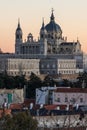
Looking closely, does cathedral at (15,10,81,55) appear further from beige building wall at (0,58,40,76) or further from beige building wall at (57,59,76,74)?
beige building wall at (0,58,40,76)

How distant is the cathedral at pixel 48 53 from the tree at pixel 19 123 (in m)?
91.1

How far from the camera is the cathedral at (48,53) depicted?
390 feet

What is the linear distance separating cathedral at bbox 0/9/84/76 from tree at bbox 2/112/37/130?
9107cm

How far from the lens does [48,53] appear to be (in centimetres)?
12775

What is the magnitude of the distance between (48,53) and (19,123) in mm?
103909

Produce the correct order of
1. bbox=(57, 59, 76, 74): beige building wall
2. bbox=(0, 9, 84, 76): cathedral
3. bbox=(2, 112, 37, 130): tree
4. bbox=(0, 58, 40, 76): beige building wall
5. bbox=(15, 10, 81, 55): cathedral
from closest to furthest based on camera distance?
bbox=(2, 112, 37, 130): tree < bbox=(0, 58, 40, 76): beige building wall < bbox=(0, 9, 84, 76): cathedral < bbox=(57, 59, 76, 74): beige building wall < bbox=(15, 10, 81, 55): cathedral

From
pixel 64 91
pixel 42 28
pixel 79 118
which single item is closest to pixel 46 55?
pixel 42 28

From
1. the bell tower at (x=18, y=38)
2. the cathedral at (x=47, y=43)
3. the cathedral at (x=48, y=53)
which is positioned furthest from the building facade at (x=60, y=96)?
the bell tower at (x=18, y=38)

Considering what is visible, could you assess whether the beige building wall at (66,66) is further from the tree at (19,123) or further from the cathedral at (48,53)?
the tree at (19,123)

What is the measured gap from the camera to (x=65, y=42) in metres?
131

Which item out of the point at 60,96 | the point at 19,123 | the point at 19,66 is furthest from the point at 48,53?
the point at 19,123

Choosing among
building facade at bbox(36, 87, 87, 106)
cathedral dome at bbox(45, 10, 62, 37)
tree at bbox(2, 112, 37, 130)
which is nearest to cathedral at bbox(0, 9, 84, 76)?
cathedral dome at bbox(45, 10, 62, 37)

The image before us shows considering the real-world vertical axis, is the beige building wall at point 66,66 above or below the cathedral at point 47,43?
below

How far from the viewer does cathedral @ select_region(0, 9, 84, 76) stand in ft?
390
